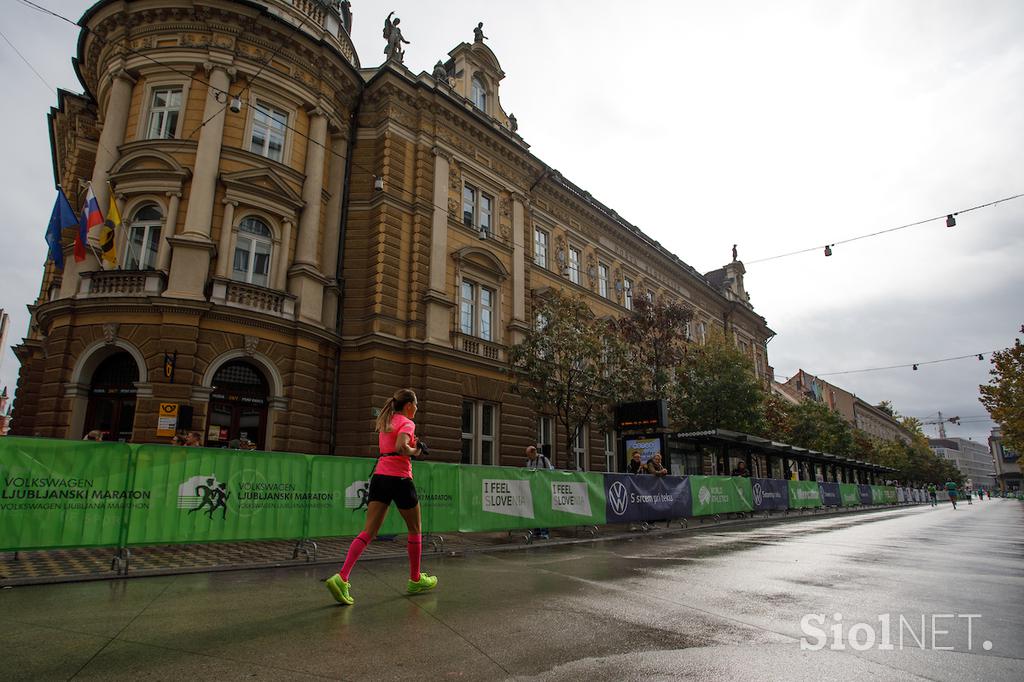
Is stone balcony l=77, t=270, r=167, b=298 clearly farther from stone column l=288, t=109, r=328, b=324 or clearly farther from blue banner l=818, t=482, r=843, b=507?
blue banner l=818, t=482, r=843, b=507

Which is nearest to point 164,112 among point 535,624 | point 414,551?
point 414,551

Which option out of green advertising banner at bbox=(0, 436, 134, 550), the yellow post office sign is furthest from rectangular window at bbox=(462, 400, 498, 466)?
green advertising banner at bbox=(0, 436, 134, 550)

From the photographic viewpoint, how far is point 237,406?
16.7 meters

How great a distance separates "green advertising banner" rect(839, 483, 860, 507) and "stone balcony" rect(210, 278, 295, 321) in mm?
30494

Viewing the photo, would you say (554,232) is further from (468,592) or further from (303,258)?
(468,592)

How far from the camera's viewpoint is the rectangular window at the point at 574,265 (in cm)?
2952

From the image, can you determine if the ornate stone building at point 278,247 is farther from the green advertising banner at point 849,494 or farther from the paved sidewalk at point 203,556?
the green advertising banner at point 849,494

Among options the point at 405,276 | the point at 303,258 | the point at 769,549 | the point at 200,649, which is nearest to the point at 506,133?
the point at 405,276

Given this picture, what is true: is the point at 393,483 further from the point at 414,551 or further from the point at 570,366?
the point at 570,366

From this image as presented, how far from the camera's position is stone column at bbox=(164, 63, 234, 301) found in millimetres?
16219

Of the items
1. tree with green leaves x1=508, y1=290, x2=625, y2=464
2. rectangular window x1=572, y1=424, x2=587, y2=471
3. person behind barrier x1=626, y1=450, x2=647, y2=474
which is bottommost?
person behind barrier x1=626, y1=450, x2=647, y2=474

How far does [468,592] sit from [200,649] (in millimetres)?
2783

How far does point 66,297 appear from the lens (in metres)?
16.0

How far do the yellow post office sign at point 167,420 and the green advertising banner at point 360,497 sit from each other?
7.71 meters
